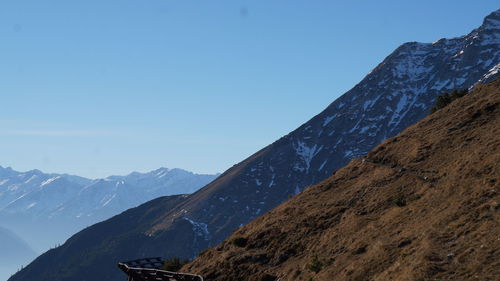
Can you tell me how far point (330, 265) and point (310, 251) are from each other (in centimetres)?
537

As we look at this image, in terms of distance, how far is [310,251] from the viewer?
1799 inches

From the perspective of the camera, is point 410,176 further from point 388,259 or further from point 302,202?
point 388,259

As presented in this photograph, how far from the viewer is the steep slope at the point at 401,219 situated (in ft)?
105

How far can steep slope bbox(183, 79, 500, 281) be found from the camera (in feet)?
105

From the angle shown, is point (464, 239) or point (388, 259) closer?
point (464, 239)

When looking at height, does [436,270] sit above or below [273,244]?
below

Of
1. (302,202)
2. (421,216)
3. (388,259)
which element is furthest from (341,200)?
(388,259)

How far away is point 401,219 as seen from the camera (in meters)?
41.8

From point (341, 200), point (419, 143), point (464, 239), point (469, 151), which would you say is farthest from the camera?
point (419, 143)

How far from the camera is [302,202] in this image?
60375mm

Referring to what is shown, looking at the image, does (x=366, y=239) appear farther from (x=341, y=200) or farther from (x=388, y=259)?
(x=341, y=200)

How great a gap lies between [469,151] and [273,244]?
20.9m

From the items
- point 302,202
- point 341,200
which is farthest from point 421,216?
point 302,202

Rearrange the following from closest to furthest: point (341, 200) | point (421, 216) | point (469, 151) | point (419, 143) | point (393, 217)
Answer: point (421, 216)
point (393, 217)
point (469, 151)
point (341, 200)
point (419, 143)
